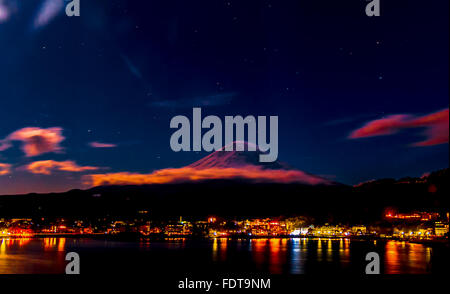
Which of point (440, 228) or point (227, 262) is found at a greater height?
point (440, 228)

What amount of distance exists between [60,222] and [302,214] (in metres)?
76.8

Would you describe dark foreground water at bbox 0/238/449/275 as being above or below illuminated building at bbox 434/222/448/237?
below

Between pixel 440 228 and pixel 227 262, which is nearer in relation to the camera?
pixel 227 262

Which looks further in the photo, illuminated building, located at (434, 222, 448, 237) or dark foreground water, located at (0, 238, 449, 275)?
illuminated building, located at (434, 222, 448, 237)

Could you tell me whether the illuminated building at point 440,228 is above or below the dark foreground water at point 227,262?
above

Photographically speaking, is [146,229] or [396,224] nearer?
[396,224]

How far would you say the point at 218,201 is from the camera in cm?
17850

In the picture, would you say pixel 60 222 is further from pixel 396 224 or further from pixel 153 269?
pixel 153 269

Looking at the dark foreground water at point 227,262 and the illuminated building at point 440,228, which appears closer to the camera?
the dark foreground water at point 227,262

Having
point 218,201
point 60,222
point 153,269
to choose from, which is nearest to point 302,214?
point 218,201
